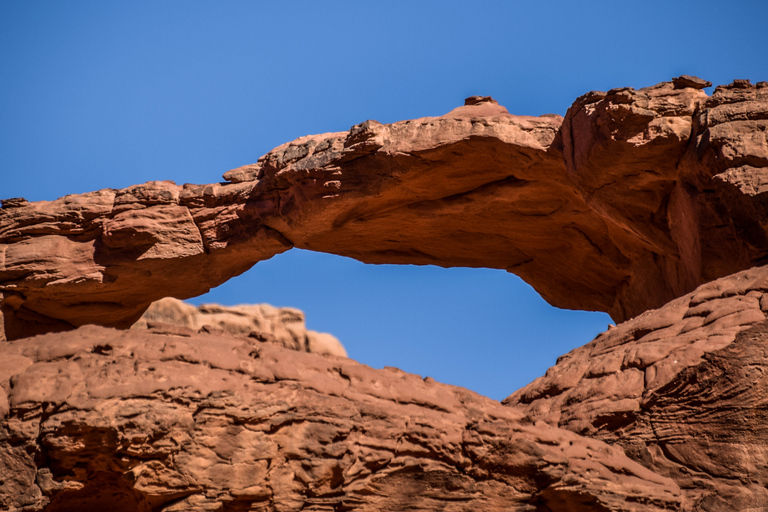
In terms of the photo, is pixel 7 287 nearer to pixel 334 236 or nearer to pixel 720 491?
pixel 334 236

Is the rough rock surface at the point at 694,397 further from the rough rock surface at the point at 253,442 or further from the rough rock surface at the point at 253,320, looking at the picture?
the rough rock surface at the point at 253,320

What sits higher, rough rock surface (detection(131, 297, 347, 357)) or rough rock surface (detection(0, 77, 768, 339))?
rough rock surface (detection(131, 297, 347, 357))

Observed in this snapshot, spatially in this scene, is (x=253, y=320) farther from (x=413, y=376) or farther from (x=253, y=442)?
(x=253, y=442)

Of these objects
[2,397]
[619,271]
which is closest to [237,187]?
[619,271]

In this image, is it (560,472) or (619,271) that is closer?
(560,472)

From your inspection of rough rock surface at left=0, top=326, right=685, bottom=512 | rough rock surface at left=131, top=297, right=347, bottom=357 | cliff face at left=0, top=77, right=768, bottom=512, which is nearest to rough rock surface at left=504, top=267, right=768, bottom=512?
cliff face at left=0, top=77, right=768, bottom=512

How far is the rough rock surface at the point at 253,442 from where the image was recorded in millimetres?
6047

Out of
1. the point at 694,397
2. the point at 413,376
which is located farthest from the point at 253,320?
the point at 694,397

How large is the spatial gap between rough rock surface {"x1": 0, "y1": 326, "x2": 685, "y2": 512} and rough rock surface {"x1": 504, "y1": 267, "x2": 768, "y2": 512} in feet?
1.27

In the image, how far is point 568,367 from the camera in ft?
29.3

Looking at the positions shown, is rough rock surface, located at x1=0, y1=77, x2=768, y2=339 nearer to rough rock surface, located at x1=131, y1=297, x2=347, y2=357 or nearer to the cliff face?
the cliff face

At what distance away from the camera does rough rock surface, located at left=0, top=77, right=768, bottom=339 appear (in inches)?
446

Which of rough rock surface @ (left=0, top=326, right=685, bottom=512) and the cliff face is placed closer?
rough rock surface @ (left=0, top=326, right=685, bottom=512)

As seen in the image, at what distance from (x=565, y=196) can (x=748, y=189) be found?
4296mm
